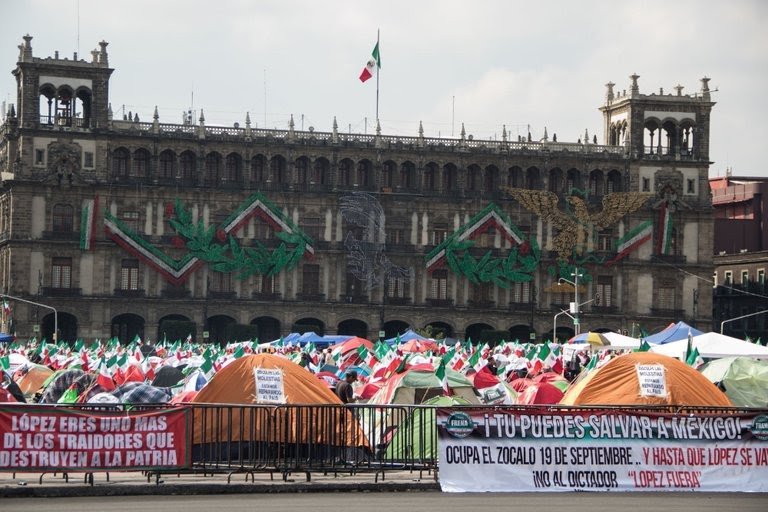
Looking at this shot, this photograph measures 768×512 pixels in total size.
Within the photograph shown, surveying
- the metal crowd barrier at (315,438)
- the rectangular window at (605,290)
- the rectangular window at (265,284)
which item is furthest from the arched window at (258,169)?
the metal crowd barrier at (315,438)

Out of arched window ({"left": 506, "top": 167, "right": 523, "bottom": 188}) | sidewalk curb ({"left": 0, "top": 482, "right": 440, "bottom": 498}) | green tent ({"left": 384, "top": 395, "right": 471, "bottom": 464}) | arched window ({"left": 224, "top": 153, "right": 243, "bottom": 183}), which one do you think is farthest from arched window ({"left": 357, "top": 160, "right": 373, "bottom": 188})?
sidewalk curb ({"left": 0, "top": 482, "right": 440, "bottom": 498})

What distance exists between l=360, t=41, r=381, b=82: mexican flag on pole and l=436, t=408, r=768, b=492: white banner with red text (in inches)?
2422

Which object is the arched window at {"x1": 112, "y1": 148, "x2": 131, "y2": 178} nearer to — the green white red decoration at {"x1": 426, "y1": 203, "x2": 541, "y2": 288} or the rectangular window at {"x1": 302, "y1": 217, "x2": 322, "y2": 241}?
the rectangular window at {"x1": 302, "y1": 217, "x2": 322, "y2": 241}

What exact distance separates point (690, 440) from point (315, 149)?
6666 cm

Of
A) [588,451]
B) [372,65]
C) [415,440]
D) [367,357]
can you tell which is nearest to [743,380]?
[588,451]

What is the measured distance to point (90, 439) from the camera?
2147 cm

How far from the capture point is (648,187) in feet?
300

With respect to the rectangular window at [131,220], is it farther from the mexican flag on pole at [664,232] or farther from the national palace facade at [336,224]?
the mexican flag on pole at [664,232]

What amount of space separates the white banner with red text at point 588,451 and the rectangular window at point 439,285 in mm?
66029

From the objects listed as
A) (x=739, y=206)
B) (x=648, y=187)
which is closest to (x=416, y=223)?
(x=648, y=187)

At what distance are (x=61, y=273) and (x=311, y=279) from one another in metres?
14.9

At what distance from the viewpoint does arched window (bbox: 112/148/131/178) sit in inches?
3383

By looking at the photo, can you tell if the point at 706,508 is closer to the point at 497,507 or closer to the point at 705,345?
the point at 497,507

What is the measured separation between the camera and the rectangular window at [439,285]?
88750 millimetres
